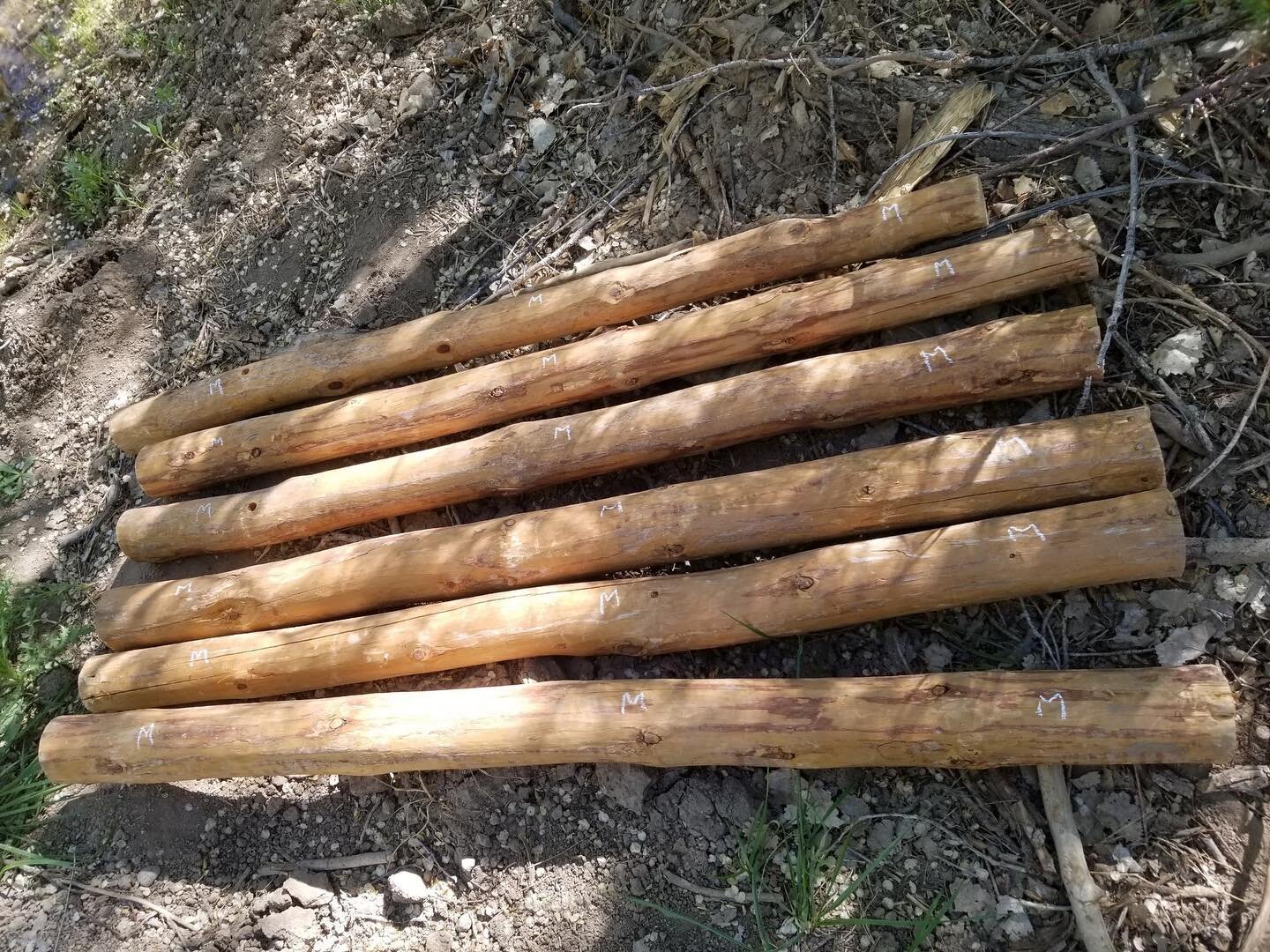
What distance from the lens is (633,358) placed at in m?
3.36

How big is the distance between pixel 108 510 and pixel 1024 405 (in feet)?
14.3

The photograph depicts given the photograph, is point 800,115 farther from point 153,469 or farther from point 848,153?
point 153,469

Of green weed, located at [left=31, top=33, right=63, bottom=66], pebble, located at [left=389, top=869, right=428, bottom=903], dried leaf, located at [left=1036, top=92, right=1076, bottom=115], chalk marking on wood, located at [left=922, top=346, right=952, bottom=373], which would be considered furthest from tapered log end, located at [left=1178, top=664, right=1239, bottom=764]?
green weed, located at [left=31, top=33, right=63, bottom=66]

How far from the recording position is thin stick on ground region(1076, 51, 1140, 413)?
295cm

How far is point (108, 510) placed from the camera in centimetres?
436

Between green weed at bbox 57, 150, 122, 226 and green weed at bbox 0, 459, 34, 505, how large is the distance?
5.53 feet

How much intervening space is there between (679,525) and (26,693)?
3.18 metres

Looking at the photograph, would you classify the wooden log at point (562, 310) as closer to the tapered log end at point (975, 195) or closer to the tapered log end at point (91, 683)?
the tapered log end at point (975, 195)

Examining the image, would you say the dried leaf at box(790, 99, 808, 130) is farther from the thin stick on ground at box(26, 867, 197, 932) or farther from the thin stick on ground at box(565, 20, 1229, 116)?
the thin stick on ground at box(26, 867, 197, 932)

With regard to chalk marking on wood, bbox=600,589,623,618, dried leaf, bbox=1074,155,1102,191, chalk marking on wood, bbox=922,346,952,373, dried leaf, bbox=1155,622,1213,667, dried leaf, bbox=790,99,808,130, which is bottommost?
dried leaf, bbox=1155,622,1213,667

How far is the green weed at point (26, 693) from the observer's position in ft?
11.6

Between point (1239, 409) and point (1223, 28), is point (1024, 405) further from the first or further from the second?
point (1223, 28)

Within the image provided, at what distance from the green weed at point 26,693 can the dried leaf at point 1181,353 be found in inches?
184

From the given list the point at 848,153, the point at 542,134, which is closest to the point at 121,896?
the point at 542,134
